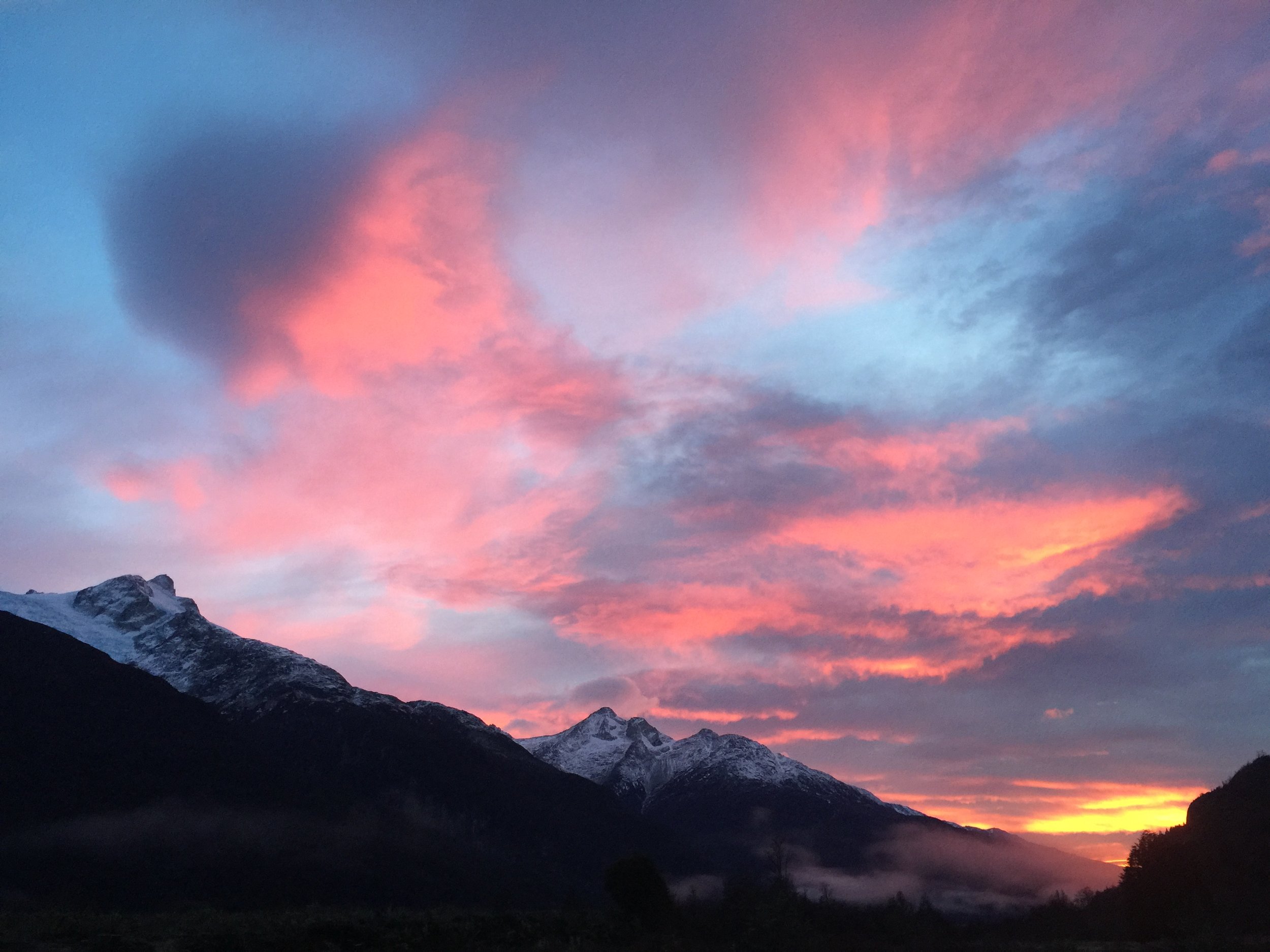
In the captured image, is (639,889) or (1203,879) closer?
(1203,879)

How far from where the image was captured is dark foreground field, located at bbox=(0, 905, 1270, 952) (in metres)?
45.4

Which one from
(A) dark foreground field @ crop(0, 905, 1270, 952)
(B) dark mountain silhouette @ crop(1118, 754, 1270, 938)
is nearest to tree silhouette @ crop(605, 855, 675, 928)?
(A) dark foreground field @ crop(0, 905, 1270, 952)

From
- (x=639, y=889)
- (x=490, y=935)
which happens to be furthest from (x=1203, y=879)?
(x=490, y=935)

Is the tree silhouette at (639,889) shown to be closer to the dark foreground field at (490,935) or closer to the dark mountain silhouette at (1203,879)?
the dark foreground field at (490,935)

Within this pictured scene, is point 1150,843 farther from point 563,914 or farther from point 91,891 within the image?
point 91,891

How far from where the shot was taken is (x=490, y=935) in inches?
2188

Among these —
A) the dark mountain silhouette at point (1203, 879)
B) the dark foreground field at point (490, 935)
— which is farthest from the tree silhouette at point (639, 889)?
the dark mountain silhouette at point (1203, 879)

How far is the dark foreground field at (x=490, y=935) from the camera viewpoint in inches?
1789

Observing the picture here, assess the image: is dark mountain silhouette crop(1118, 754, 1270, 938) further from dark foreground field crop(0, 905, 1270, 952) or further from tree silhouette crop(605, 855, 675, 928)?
tree silhouette crop(605, 855, 675, 928)

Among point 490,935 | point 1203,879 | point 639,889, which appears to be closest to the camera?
point 490,935

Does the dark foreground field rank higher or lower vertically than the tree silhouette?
lower

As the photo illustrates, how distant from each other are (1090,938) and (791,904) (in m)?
21.2

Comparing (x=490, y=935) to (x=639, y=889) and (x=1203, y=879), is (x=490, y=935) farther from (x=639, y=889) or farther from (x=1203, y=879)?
(x=1203, y=879)

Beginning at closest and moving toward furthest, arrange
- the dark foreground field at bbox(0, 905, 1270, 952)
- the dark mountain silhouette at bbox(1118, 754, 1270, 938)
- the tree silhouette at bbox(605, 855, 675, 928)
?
the dark foreground field at bbox(0, 905, 1270, 952) → the dark mountain silhouette at bbox(1118, 754, 1270, 938) → the tree silhouette at bbox(605, 855, 675, 928)
